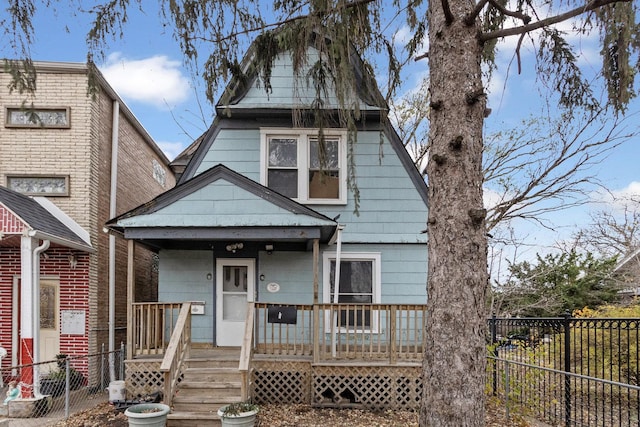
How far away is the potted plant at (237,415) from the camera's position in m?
5.95

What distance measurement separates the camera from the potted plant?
595 cm

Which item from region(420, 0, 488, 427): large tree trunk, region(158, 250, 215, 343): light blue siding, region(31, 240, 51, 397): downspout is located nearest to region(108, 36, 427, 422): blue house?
region(158, 250, 215, 343): light blue siding

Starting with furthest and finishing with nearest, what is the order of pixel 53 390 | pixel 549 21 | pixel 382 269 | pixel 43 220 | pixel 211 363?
pixel 382 269
pixel 43 220
pixel 53 390
pixel 211 363
pixel 549 21

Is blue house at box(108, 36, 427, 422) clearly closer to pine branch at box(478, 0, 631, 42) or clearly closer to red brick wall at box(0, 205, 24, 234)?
red brick wall at box(0, 205, 24, 234)

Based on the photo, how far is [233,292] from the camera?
9438 millimetres

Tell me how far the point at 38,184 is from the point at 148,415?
6528mm

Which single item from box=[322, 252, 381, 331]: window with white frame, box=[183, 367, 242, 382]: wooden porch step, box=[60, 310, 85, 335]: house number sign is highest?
box=[322, 252, 381, 331]: window with white frame

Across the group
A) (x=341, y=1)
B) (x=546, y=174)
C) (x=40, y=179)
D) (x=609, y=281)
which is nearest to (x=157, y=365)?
(x=40, y=179)

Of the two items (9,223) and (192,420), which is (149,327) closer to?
(192,420)

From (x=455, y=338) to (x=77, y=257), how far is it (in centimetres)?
861

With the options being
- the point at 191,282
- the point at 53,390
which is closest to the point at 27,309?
the point at 53,390

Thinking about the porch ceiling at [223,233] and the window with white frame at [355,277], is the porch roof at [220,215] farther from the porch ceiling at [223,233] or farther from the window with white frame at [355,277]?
the window with white frame at [355,277]

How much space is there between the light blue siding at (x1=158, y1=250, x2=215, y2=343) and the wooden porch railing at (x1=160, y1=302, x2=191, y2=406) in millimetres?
1460

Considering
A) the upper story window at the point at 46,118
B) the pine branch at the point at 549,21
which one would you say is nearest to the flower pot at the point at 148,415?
the pine branch at the point at 549,21
